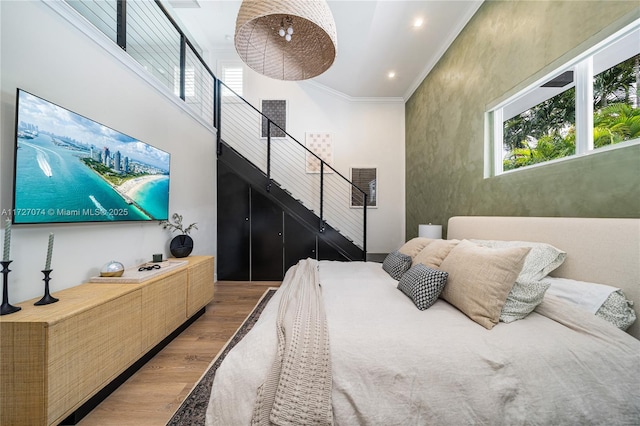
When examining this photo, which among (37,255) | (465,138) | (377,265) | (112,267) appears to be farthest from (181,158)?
(465,138)

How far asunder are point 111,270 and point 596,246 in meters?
3.19

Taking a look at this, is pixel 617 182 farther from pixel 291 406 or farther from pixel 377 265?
pixel 291 406

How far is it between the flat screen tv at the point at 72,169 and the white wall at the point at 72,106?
0.08 meters

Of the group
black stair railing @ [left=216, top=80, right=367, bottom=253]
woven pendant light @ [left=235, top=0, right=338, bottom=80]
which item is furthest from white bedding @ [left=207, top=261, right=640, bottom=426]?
black stair railing @ [left=216, top=80, right=367, bottom=253]

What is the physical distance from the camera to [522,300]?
4.02 feet

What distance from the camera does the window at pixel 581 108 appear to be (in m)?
1.38

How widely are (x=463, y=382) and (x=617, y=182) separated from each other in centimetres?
158

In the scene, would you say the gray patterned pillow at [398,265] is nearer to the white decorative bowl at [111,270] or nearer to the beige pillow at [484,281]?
the beige pillow at [484,281]

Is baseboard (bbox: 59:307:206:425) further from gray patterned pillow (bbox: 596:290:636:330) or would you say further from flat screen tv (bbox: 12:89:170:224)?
gray patterned pillow (bbox: 596:290:636:330)

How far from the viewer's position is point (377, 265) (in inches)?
103

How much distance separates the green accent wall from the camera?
1.43 m

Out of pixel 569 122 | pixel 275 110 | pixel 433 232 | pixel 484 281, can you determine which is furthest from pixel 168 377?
pixel 275 110

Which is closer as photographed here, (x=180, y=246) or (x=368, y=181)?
(x=180, y=246)

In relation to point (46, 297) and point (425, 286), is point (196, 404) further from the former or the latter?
point (425, 286)
